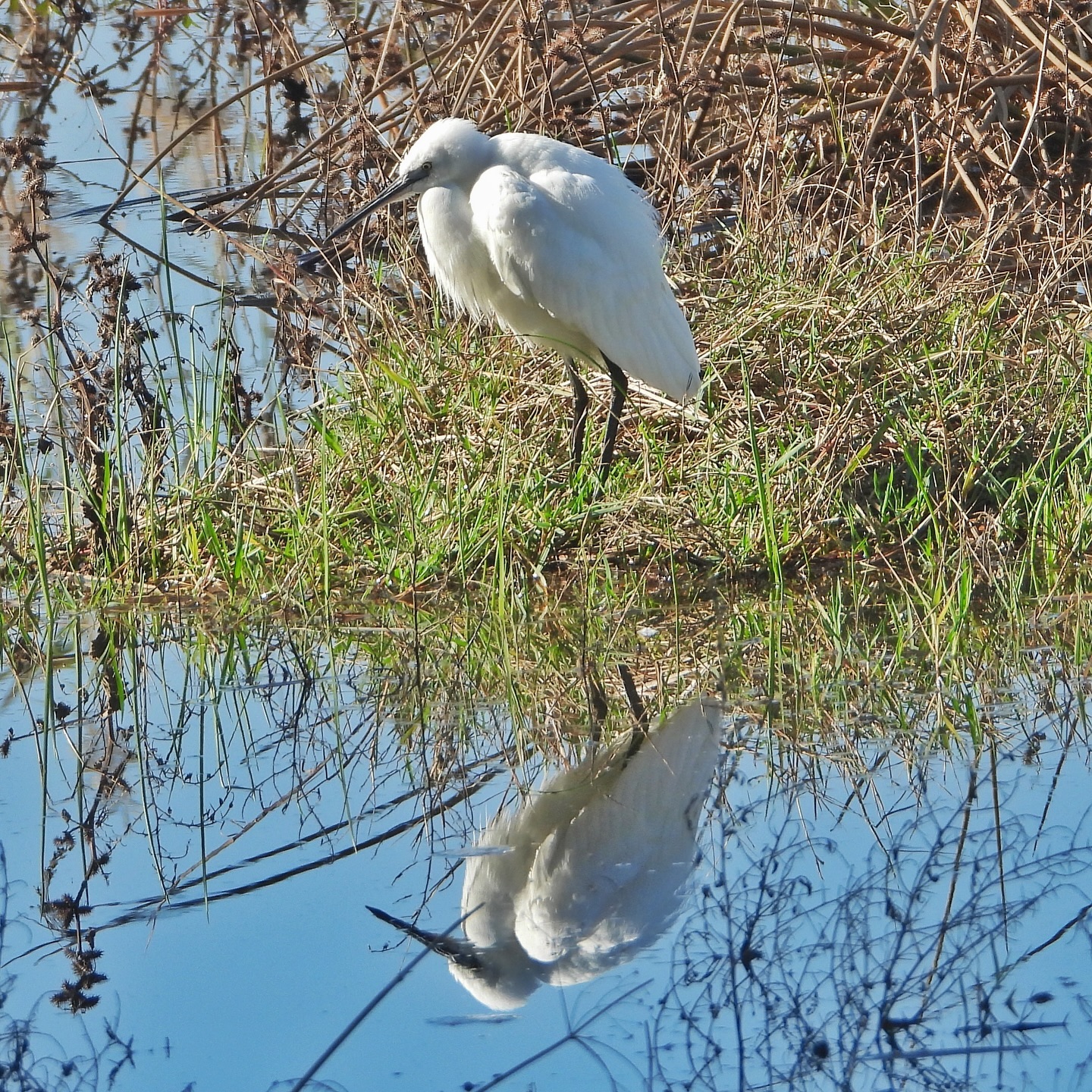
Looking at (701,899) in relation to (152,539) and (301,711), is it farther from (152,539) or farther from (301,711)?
(152,539)

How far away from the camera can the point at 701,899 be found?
8.95ft

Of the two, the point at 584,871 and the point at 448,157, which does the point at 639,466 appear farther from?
A: the point at 584,871

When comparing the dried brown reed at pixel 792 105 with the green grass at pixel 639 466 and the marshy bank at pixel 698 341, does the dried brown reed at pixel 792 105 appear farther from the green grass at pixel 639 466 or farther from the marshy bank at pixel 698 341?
the green grass at pixel 639 466

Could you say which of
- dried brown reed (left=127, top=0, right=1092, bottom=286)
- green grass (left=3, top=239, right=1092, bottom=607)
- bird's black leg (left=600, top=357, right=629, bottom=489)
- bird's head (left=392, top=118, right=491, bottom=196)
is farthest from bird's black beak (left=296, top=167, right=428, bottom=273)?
bird's black leg (left=600, top=357, right=629, bottom=489)

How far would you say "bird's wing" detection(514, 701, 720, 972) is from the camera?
264 centimetres

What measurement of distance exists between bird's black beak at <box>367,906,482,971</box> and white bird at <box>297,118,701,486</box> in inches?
87.7

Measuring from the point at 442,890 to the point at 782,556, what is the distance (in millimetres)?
1965

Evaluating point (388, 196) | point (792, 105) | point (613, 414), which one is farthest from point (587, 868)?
point (792, 105)

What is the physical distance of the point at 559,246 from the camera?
4.71 m

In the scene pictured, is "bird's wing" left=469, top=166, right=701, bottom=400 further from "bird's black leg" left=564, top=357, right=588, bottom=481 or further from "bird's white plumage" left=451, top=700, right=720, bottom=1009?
"bird's white plumage" left=451, top=700, right=720, bottom=1009

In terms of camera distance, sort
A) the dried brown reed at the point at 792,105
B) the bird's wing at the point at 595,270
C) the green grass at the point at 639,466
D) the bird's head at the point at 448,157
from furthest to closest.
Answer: the dried brown reed at the point at 792,105 < the bird's head at the point at 448,157 < the bird's wing at the point at 595,270 < the green grass at the point at 639,466

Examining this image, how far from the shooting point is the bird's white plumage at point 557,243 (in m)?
4.70

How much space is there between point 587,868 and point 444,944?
1.16 ft

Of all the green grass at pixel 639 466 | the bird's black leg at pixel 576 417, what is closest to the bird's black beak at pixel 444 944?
the green grass at pixel 639 466
